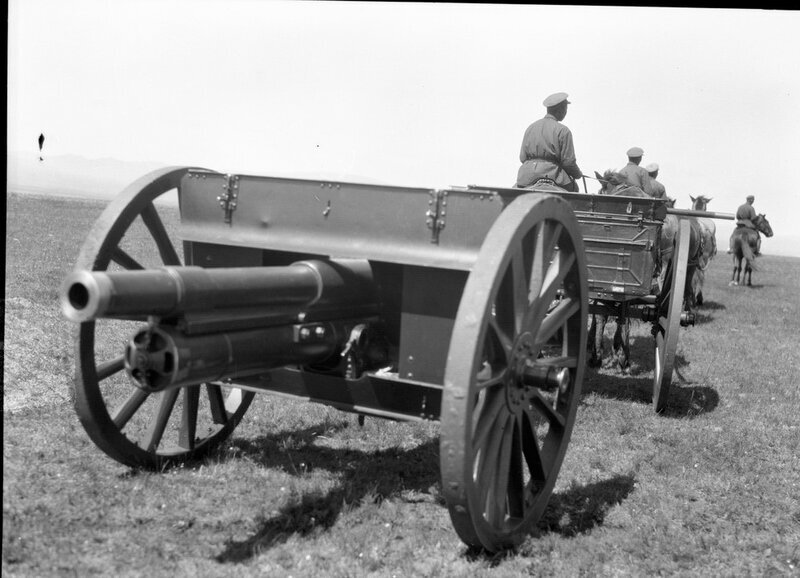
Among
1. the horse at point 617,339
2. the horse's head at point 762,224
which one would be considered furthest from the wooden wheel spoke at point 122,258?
the horse's head at point 762,224

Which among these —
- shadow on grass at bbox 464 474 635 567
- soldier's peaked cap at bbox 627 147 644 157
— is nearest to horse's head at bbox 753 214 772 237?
soldier's peaked cap at bbox 627 147 644 157

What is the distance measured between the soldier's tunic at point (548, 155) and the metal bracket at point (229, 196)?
403 cm

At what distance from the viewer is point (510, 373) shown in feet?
13.2

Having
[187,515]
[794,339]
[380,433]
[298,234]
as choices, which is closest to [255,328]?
[298,234]

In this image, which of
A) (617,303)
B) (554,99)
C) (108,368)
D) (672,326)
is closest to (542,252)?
(108,368)

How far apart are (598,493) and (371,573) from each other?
1.82 metres

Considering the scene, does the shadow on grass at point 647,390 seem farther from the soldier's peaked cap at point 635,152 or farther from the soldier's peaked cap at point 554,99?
the soldier's peaked cap at point 635,152

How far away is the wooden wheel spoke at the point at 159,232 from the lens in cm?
466

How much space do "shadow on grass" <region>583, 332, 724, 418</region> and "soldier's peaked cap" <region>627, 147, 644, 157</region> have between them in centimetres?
456

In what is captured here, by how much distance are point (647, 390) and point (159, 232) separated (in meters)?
5.01

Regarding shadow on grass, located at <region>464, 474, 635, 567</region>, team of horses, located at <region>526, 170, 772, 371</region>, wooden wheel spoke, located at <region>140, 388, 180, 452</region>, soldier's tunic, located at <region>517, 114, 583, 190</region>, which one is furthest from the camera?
team of horses, located at <region>526, 170, 772, 371</region>

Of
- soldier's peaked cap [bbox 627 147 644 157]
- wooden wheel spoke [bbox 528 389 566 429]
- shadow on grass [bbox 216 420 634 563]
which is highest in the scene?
soldier's peaked cap [bbox 627 147 644 157]

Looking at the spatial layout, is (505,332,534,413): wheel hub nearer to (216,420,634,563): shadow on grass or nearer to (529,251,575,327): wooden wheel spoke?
(529,251,575,327): wooden wheel spoke

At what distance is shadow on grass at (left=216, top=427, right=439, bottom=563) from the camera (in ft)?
13.8
